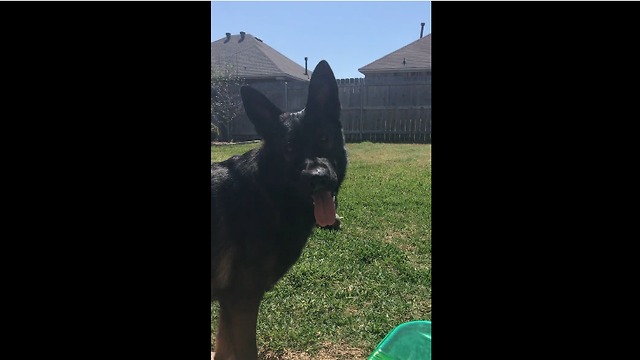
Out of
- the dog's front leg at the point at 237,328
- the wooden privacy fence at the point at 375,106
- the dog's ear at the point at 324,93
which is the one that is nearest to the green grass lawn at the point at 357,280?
the wooden privacy fence at the point at 375,106

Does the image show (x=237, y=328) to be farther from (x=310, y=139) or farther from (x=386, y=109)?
(x=386, y=109)

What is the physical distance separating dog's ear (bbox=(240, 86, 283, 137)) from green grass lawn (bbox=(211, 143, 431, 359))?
0.21 metres

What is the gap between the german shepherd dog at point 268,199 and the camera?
60.4 inches

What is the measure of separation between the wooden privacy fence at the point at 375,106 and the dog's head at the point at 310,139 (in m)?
0.09

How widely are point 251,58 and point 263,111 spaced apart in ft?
1.29

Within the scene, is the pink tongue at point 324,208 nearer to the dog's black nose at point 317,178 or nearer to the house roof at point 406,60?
the dog's black nose at point 317,178

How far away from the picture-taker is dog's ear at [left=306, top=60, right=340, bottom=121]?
4.87 feet

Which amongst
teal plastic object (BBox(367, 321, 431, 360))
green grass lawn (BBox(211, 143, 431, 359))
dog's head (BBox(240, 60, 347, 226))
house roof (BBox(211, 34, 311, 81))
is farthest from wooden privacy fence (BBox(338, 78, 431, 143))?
teal plastic object (BBox(367, 321, 431, 360))

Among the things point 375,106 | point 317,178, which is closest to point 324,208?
point 317,178

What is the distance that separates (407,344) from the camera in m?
2.17

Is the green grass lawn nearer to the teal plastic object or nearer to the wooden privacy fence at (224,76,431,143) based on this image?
the wooden privacy fence at (224,76,431,143)
